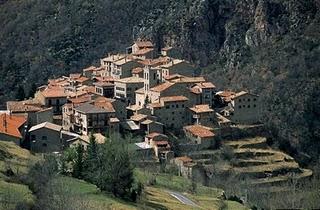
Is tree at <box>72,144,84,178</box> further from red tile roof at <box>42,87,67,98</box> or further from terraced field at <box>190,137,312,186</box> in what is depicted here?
red tile roof at <box>42,87,67,98</box>

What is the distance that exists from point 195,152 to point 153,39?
43199mm

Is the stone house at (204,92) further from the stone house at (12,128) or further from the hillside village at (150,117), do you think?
the stone house at (12,128)

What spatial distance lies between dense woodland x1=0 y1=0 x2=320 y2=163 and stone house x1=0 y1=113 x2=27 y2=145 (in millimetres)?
34348

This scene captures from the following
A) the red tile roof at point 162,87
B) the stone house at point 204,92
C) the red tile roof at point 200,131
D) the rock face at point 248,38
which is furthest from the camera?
the rock face at point 248,38

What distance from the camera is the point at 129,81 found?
60781 mm

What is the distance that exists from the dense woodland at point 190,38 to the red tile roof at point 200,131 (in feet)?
92.9

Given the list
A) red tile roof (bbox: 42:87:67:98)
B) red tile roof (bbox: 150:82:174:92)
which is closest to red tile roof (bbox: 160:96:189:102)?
red tile roof (bbox: 150:82:174:92)

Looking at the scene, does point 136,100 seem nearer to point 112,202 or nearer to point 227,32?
point 112,202

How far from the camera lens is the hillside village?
53906 millimetres

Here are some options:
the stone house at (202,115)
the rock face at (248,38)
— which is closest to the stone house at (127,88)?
the stone house at (202,115)

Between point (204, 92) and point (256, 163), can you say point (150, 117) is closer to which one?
point (204, 92)

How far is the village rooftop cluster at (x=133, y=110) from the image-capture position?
53344mm

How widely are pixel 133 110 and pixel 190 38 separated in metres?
42.6

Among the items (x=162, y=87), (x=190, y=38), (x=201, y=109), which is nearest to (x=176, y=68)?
(x=162, y=87)
